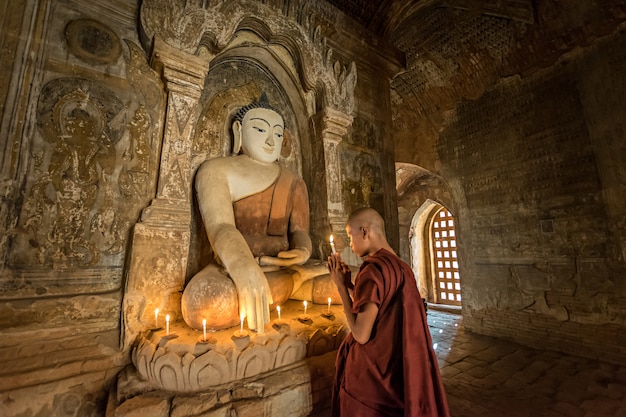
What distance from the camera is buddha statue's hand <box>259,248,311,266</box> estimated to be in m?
2.40

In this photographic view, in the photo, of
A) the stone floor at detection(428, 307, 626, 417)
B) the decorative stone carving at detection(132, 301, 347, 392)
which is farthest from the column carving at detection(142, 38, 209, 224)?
the stone floor at detection(428, 307, 626, 417)

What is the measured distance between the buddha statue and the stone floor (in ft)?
7.21

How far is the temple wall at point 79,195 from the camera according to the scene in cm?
173

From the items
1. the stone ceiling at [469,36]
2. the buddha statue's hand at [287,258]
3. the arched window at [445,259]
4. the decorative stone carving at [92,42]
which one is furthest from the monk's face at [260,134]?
the arched window at [445,259]

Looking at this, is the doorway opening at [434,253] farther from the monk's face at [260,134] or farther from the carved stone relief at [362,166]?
the monk's face at [260,134]

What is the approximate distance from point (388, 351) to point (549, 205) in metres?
5.11

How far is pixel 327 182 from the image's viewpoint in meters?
3.31

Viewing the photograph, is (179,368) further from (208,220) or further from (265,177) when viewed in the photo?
(265,177)

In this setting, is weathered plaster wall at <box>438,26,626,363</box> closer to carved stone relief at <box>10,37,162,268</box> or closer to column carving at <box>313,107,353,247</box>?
column carving at <box>313,107,353,247</box>

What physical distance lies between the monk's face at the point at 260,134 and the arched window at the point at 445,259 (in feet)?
25.8

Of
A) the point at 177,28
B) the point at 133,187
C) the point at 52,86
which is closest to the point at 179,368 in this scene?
the point at 133,187

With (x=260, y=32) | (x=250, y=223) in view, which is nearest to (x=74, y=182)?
(x=250, y=223)

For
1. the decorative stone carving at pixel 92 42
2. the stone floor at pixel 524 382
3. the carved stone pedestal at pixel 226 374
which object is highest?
the decorative stone carving at pixel 92 42

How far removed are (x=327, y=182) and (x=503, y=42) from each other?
15.7 ft
